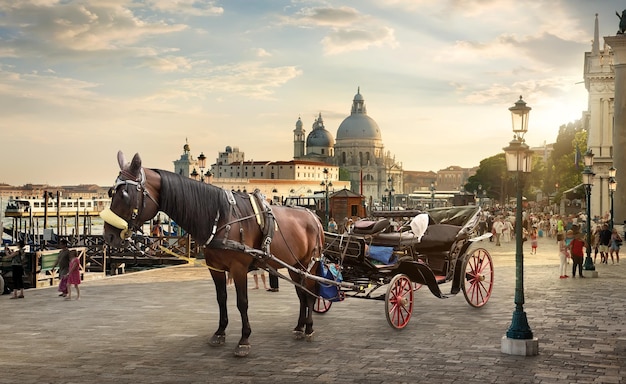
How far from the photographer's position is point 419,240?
11.5 metres

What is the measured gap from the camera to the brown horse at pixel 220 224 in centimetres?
809

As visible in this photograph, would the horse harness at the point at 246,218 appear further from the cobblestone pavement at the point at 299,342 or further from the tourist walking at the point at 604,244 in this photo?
the tourist walking at the point at 604,244

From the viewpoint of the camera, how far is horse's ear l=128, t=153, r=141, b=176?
8.01 m

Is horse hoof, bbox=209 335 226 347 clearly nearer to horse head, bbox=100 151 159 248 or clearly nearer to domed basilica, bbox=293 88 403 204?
horse head, bbox=100 151 159 248

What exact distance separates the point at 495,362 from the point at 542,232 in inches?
1395

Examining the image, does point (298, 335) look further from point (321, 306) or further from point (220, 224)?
point (321, 306)

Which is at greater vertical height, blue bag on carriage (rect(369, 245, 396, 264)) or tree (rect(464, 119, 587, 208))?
tree (rect(464, 119, 587, 208))

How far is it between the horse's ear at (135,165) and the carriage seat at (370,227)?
13.2ft

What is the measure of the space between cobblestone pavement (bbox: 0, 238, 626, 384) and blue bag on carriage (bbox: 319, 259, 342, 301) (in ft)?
1.69

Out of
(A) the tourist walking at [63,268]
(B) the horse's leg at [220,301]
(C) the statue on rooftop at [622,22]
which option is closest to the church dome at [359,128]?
(C) the statue on rooftop at [622,22]

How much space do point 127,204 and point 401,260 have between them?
453 centimetres

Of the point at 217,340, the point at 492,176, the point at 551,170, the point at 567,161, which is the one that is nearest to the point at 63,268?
the point at 217,340

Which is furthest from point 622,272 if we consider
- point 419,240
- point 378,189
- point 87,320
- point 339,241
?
point 378,189

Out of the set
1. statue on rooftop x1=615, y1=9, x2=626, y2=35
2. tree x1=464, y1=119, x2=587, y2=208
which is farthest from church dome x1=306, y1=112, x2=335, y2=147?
statue on rooftop x1=615, y1=9, x2=626, y2=35
